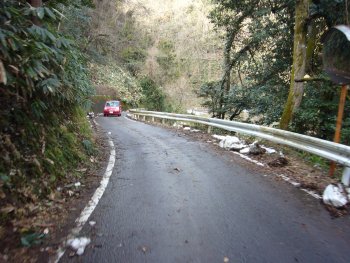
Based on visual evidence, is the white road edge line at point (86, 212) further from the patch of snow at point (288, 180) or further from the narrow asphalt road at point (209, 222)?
the patch of snow at point (288, 180)

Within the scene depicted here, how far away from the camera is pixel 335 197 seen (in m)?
4.54

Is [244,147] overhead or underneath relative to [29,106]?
underneath

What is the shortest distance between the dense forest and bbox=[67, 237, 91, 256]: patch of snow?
0.94m

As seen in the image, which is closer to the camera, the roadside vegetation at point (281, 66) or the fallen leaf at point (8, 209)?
the fallen leaf at point (8, 209)

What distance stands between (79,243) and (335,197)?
3.50m

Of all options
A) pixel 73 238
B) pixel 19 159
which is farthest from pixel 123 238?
pixel 19 159

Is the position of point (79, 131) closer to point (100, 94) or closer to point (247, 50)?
point (247, 50)

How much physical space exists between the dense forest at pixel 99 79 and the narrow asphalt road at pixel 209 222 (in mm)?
1252

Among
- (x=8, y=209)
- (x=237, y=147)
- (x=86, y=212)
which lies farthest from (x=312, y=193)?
(x=8, y=209)

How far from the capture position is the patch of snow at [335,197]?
4.46 metres

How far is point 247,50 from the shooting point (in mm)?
16922

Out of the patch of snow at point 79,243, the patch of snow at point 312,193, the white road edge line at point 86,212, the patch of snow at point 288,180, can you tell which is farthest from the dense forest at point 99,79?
the patch of snow at point 312,193

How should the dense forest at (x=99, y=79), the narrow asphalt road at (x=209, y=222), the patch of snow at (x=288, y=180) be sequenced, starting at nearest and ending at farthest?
1. the narrow asphalt road at (x=209, y=222)
2. the dense forest at (x=99, y=79)
3. the patch of snow at (x=288, y=180)

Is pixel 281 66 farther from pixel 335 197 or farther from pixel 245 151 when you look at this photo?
pixel 335 197
